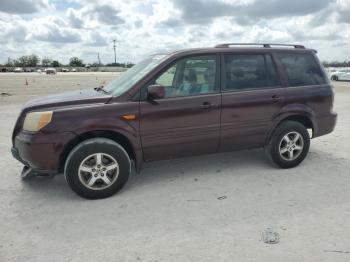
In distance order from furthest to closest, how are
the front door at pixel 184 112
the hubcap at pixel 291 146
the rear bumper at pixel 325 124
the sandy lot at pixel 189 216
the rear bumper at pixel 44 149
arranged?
the rear bumper at pixel 325 124, the hubcap at pixel 291 146, the front door at pixel 184 112, the rear bumper at pixel 44 149, the sandy lot at pixel 189 216

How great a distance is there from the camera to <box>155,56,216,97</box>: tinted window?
4.56 m

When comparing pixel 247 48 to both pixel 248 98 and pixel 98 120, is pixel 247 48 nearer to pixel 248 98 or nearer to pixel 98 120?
pixel 248 98

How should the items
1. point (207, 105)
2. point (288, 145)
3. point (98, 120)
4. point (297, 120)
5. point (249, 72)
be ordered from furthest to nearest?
Answer: 1. point (297, 120)
2. point (288, 145)
3. point (249, 72)
4. point (207, 105)
5. point (98, 120)

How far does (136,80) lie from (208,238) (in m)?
2.18

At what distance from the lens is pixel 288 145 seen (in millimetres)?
5184

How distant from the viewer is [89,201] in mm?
4152

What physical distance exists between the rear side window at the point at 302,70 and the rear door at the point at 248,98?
0.83 feet

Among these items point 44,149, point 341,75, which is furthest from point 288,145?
point 341,75

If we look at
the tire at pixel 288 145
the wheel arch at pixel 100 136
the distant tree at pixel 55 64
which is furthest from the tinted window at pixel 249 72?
the distant tree at pixel 55 64

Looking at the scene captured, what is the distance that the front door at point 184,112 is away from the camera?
4.40 metres

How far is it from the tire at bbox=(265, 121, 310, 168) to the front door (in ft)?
3.06

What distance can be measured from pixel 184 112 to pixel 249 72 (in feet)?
3.98

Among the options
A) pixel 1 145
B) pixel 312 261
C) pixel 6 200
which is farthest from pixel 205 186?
pixel 1 145

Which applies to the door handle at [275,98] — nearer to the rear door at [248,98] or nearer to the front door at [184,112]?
the rear door at [248,98]
